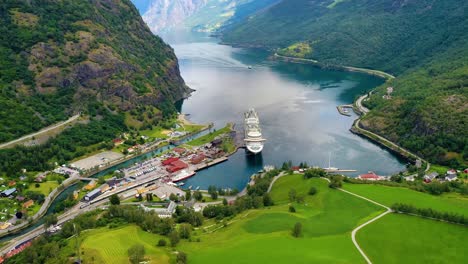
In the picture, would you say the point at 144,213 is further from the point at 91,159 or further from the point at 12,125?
the point at 12,125

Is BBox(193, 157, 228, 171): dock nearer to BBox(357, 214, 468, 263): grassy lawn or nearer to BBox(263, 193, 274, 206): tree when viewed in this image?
BBox(263, 193, 274, 206): tree

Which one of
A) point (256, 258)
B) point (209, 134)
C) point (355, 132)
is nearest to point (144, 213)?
point (256, 258)

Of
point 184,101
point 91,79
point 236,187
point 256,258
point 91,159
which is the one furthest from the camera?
point 184,101

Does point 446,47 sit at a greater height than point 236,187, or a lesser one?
greater

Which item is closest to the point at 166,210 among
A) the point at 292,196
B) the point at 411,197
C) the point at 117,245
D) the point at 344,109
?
the point at 117,245

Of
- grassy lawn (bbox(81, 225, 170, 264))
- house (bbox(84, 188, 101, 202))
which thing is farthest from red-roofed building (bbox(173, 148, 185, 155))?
grassy lawn (bbox(81, 225, 170, 264))

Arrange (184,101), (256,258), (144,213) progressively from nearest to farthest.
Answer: (256,258) → (144,213) → (184,101)

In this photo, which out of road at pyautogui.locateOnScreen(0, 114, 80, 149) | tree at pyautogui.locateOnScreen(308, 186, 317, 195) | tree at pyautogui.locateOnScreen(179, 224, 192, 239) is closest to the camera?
tree at pyautogui.locateOnScreen(179, 224, 192, 239)
